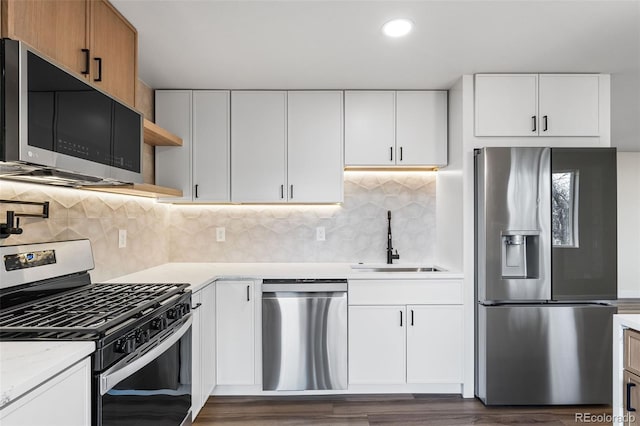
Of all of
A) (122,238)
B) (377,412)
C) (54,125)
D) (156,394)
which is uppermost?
(54,125)

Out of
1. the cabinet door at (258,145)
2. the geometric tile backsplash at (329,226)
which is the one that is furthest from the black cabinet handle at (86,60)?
the geometric tile backsplash at (329,226)

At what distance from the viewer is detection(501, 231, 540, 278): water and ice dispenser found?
273 cm

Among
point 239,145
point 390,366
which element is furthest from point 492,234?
point 239,145

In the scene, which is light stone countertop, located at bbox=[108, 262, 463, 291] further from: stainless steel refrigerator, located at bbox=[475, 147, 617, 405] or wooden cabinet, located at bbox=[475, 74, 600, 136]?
wooden cabinet, located at bbox=[475, 74, 600, 136]

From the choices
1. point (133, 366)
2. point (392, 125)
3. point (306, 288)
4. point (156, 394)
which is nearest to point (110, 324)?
point (133, 366)

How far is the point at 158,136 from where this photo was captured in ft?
9.14

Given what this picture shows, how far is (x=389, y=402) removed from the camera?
112 inches

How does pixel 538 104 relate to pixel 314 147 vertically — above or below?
above

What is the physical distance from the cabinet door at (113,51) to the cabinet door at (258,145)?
3.59 feet

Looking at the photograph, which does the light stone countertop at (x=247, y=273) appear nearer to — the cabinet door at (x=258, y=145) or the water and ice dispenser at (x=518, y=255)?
the water and ice dispenser at (x=518, y=255)

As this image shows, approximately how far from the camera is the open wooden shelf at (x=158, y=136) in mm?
2536

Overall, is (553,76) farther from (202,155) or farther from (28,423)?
(28,423)

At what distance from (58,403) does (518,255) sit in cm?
267

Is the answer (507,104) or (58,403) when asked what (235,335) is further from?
(507,104)
